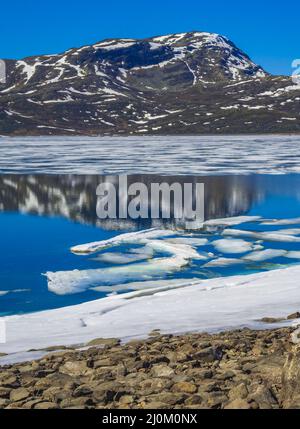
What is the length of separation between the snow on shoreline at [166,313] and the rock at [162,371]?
1907mm

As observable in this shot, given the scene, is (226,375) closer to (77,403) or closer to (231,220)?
(77,403)

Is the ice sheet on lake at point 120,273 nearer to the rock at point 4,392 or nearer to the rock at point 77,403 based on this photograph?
the rock at point 4,392

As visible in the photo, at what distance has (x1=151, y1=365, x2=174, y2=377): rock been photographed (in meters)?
6.41

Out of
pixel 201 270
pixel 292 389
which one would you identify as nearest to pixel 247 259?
pixel 201 270

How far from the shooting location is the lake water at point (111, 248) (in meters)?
12.0

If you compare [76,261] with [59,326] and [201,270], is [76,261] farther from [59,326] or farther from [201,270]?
[59,326]

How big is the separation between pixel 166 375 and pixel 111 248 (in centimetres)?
920

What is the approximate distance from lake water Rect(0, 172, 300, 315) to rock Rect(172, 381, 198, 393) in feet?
16.7

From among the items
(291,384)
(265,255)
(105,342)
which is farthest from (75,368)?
(265,255)

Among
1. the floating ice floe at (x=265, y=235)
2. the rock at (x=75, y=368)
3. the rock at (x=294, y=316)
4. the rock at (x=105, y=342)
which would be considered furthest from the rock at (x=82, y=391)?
the floating ice floe at (x=265, y=235)

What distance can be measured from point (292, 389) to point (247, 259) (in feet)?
28.6

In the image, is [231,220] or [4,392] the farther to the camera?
[231,220]

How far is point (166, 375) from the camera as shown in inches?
252

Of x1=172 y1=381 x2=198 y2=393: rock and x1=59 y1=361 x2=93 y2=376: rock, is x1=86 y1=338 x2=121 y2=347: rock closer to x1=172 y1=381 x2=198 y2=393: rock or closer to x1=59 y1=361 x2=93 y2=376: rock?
x1=59 y1=361 x2=93 y2=376: rock
